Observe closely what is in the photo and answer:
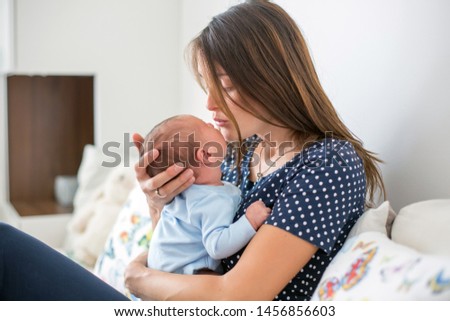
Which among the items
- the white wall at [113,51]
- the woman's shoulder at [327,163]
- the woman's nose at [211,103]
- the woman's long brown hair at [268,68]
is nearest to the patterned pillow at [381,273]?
the woman's shoulder at [327,163]

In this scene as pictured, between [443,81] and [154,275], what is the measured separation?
2.74 ft

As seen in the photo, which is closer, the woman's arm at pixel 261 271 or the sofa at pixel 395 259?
the sofa at pixel 395 259

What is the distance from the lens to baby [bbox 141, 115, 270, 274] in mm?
1257

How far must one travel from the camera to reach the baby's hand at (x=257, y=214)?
1240 mm

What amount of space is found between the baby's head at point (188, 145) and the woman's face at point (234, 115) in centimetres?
9

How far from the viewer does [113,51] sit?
3.29 metres

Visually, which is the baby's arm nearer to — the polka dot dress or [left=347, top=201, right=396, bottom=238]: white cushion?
the polka dot dress

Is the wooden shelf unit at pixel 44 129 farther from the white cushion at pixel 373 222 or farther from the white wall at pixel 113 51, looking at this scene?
the white cushion at pixel 373 222

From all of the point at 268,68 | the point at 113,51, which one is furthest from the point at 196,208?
the point at 113,51

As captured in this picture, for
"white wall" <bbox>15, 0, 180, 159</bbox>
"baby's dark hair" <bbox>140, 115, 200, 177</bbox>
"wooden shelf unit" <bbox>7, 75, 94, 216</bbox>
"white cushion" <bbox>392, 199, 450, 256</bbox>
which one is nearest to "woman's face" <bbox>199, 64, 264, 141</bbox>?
"baby's dark hair" <bbox>140, 115, 200, 177</bbox>

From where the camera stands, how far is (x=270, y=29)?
1.34 m

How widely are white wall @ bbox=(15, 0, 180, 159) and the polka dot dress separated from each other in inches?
85.3
